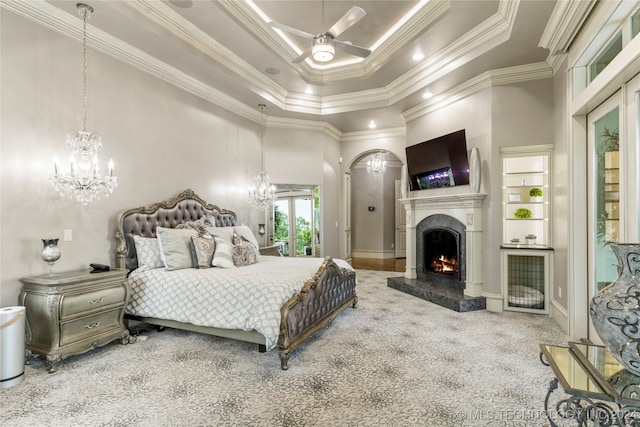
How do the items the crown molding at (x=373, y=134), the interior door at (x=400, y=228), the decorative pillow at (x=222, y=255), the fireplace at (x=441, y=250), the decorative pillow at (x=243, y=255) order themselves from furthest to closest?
the interior door at (x=400, y=228)
the crown molding at (x=373, y=134)
the fireplace at (x=441, y=250)
the decorative pillow at (x=243, y=255)
the decorative pillow at (x=222, y=255)

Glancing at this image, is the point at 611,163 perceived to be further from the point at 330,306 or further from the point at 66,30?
the point at 66,30

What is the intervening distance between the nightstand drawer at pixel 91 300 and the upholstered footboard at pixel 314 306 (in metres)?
1.65

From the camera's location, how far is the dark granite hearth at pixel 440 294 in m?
4.41

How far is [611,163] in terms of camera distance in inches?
114

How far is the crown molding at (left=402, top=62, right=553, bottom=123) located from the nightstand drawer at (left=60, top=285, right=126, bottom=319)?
5.06 metres

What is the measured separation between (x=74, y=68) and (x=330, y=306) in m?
3.63

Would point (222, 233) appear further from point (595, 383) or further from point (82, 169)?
point (595, 383)

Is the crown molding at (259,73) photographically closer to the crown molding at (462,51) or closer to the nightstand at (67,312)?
the crown molding at (462,51)

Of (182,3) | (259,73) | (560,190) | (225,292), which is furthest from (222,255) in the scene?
(560,190)

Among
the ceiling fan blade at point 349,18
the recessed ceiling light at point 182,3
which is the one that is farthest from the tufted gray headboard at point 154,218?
the ceiling fan blade at point 349,18

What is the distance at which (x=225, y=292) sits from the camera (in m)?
3.07

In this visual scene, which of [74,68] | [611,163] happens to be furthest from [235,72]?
[611,163]

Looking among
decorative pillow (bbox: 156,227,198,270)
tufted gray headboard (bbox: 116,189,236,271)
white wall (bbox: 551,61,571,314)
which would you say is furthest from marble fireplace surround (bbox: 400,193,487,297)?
decorative pillow (bbox: 156,227,198,270)

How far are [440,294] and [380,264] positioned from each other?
13.0 feet
